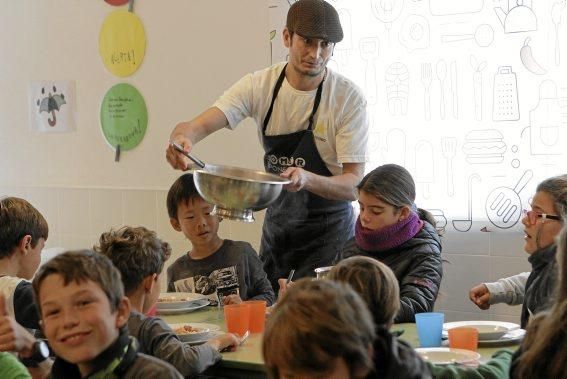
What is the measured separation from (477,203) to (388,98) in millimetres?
701

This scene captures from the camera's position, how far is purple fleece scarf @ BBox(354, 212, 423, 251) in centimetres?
394

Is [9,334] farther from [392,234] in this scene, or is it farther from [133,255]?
[392,234]

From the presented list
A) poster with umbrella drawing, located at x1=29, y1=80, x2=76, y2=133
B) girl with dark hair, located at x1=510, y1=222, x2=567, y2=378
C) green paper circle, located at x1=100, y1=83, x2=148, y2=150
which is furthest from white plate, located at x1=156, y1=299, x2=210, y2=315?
poster with umbrella drawing, located at x1=29, y1=80, x2=76, y2=133

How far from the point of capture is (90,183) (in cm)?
642

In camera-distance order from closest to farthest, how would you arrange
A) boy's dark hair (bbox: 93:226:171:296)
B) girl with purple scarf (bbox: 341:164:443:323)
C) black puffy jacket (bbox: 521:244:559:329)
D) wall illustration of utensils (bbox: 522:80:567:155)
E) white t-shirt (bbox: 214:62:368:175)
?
boy's dark hair (bbox: 93:226:171:296), black puffy jacket (bbox: 521:244:559:329), girl with purple scarf (bbox: 341:164:443:323), white t-shirt (bbox: 214:62:368:175), wall illustration of utensils (bbox: 522:80:567:155)

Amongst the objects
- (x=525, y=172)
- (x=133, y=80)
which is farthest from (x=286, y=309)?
(x=133, y=80)

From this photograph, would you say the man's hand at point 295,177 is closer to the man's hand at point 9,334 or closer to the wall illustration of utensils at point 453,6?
the wall illustration of utensils at point 453,6

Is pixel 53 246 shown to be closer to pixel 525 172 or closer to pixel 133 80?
pixel 133 80

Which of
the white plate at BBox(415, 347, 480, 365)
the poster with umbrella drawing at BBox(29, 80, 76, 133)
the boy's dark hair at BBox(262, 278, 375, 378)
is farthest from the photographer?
the poster with umbrella drawing at BBox(29, 80, 76, 133)

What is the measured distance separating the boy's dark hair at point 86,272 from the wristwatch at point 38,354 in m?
0.27

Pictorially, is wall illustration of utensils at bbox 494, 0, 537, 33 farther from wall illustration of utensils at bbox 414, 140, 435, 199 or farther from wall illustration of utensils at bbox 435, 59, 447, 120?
wall illustration of utensils at bbox 414, 140, 435, 199

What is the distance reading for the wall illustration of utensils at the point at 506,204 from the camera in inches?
183

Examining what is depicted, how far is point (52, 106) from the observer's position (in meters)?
6.56

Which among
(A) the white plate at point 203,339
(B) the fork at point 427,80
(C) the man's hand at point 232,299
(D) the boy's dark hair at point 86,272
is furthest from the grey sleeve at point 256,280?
(D) the boy's dark hair at point 86,272
